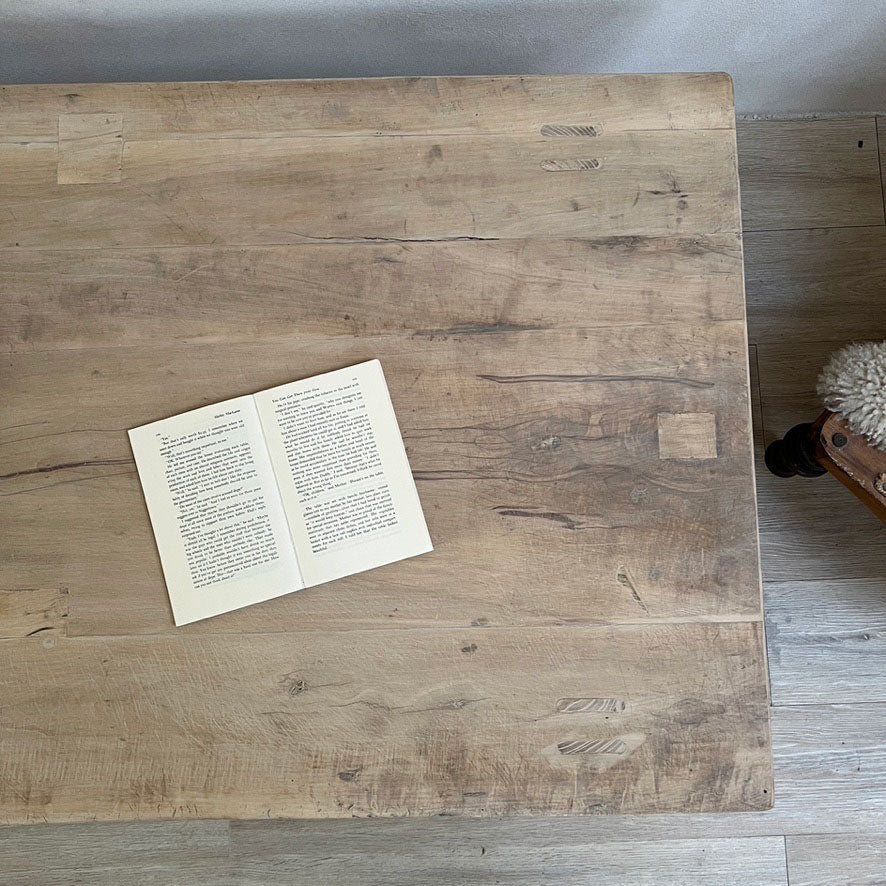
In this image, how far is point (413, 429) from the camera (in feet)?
2.71

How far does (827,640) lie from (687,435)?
2.10 feet

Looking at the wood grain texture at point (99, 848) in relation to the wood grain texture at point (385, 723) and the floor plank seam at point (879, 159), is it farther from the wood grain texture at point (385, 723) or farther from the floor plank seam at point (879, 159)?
the floor plank seam at point (879, 159)

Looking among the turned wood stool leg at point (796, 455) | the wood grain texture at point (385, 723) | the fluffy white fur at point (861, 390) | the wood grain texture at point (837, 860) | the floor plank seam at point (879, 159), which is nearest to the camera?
the wood grain texture at point (385, 723)

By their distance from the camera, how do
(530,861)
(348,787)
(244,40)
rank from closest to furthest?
(348,787)
(244,40)
(530,861)

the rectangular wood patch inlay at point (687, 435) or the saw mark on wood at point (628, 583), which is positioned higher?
the rectangular wood patch inlay at point (687, 435)

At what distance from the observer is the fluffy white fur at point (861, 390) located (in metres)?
0.89

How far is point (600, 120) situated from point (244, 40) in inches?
19.9

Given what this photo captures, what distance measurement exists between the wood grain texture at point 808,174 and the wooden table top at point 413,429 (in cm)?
51

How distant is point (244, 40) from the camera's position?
1014mm

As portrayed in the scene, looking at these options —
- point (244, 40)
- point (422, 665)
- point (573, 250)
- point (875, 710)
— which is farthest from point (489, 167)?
point (875, 710)

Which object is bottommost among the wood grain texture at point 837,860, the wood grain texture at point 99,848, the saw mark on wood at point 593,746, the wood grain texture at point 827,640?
the wood grain texture at point 837,860

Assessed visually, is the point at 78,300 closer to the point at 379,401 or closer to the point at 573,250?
the point at 379,401

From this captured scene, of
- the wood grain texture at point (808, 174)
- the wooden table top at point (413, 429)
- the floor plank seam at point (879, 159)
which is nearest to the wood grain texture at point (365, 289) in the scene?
the wooden table top at point (413, 429)

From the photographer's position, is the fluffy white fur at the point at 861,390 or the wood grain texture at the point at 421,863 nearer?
the fluffy white fur at the point at 861,390
